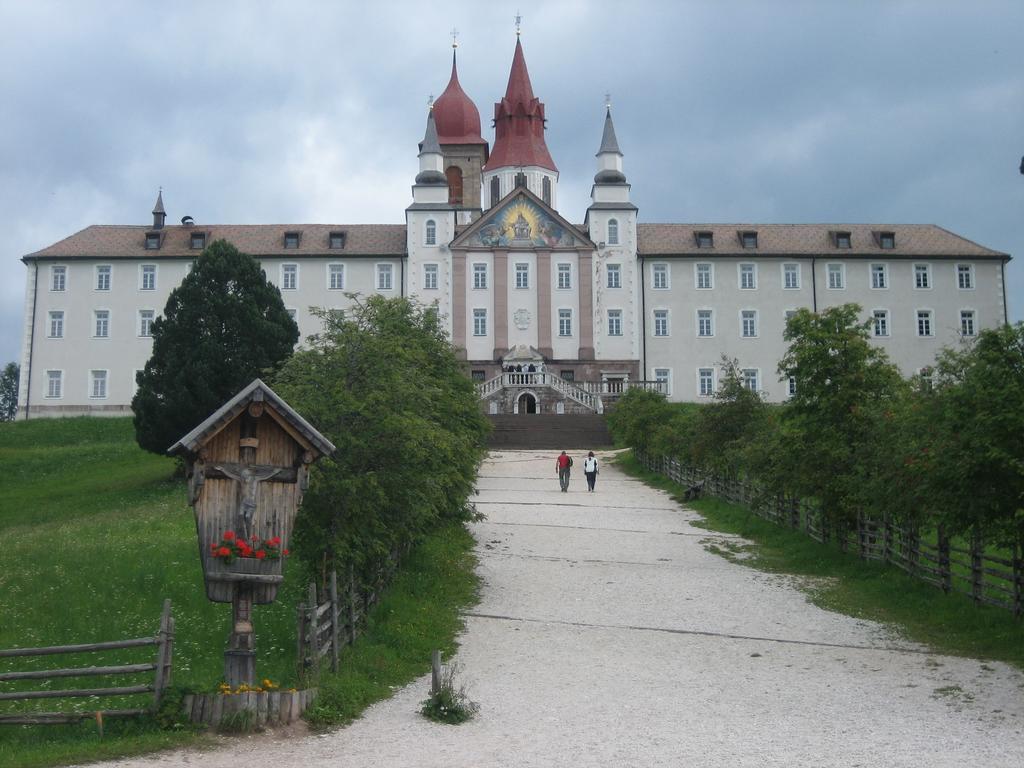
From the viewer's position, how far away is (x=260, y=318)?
3694cm

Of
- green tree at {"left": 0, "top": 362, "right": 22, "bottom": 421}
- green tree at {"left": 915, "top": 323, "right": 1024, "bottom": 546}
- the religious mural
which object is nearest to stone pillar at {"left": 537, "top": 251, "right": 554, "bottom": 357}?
the religious mural

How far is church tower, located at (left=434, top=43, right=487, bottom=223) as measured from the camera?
71.0 meters

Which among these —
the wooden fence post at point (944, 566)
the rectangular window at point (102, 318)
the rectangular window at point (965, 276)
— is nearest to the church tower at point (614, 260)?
the rectangular window at point (965, 276)

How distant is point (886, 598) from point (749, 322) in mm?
43159

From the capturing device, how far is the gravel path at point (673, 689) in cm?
1025

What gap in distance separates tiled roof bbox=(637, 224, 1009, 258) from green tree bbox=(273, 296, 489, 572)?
150 feet

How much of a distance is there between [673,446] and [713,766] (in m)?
24.7

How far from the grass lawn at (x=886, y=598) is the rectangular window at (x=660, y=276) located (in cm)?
3438

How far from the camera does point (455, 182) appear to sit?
70.9 metres

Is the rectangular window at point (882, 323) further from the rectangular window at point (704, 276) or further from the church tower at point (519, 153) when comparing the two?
the church tower at point (519, 153)

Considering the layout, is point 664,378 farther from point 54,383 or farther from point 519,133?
point 54,383

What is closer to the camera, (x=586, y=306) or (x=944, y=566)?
(x=944, y=566)

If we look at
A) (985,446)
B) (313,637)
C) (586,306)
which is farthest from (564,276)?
(313,637)

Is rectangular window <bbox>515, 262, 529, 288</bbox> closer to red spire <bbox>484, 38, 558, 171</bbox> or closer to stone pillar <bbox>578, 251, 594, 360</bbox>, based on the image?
stone pillar <bbox>578, 251, 594, 360</bbox>
